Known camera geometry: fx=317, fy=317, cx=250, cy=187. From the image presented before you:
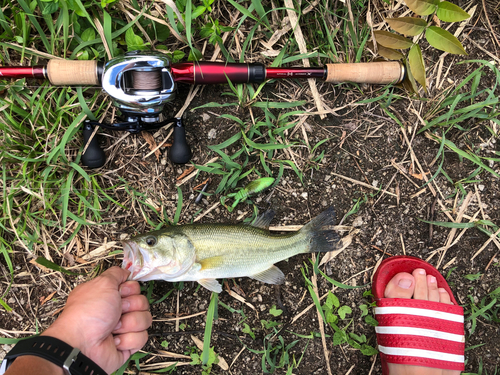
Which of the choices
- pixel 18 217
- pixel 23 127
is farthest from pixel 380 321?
pixel 23 127

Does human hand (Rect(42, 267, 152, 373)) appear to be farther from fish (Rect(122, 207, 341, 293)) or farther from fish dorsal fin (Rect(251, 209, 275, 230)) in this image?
fish dorsal fin (Rect(251, 209, 275, 230))

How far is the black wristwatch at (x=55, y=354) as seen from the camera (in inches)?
85.9

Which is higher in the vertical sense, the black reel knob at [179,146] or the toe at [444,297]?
the black reel knob at [179,146]

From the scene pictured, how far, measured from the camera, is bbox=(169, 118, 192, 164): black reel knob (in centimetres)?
288

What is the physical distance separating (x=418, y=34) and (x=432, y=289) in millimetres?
2418

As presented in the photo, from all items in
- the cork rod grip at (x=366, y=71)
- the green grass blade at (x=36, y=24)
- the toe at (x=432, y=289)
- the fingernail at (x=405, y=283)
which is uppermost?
the green grass blade at (x=36, y=24)

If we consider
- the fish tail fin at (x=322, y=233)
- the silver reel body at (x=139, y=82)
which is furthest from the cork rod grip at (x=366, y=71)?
the silver reel body at (x=139, y=82)

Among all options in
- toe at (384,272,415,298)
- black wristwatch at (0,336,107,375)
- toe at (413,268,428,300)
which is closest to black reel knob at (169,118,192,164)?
black wristwatch at (0,336,107,375)

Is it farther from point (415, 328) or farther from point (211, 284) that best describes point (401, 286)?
point (211, 284)

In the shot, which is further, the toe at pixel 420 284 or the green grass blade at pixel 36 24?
the toe at pixel 420 284

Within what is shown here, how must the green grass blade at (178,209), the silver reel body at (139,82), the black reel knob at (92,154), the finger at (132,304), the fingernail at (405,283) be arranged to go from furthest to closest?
the fingernail at (405,283) → the green grass blade at (178,209) → the black reel knob at (92,154) → the finger at (132,304) → the silver reel body at (139,82)

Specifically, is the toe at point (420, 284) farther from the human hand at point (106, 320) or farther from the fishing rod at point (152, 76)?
the human hand at point (106, 320)

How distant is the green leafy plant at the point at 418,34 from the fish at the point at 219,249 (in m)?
1.48

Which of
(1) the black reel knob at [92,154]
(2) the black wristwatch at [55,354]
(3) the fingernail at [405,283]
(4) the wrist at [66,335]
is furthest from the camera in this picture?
(3) the fingernail at [405,283]
